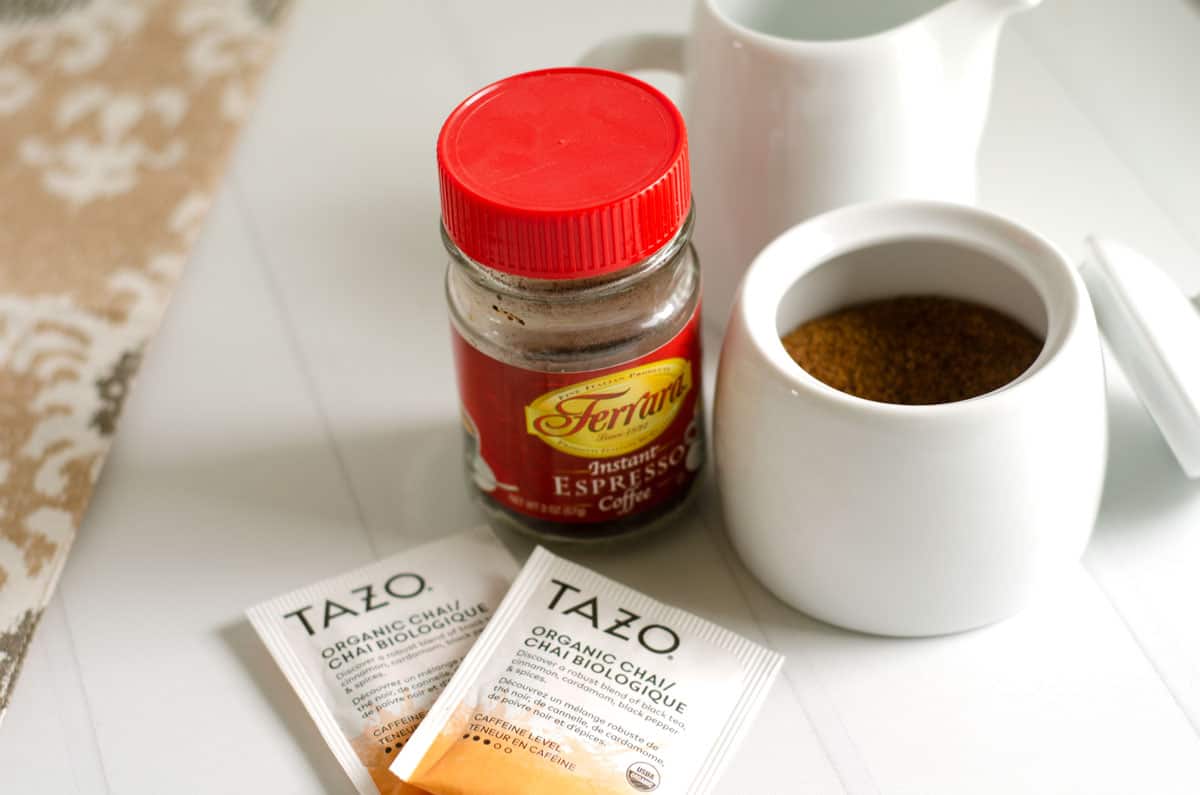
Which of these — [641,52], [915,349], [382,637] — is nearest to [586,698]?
[382,637]

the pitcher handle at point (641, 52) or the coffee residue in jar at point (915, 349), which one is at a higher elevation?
the pitcher handle at point (641, 52)

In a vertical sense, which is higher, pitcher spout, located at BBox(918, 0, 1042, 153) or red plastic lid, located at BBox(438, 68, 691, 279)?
red plastic lid, located at BBox(438, 68, 691, 279)

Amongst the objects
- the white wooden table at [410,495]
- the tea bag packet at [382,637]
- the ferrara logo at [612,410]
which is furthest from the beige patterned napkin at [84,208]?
the ferrara logo at [612,410]

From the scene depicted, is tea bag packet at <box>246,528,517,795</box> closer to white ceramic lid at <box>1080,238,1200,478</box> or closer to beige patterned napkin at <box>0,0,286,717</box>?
beige patterned napkin at <box>0,0,286,717</box>

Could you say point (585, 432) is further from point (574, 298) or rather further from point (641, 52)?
point (641, 52)

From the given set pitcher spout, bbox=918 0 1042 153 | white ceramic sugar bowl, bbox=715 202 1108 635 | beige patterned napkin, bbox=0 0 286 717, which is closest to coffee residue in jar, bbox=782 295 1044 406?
white ceramic sugar bowl, bbox=715 202 1108 635

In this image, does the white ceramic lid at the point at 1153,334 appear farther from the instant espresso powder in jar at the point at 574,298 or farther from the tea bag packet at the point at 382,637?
the tea bag packet at the point at 382,637
